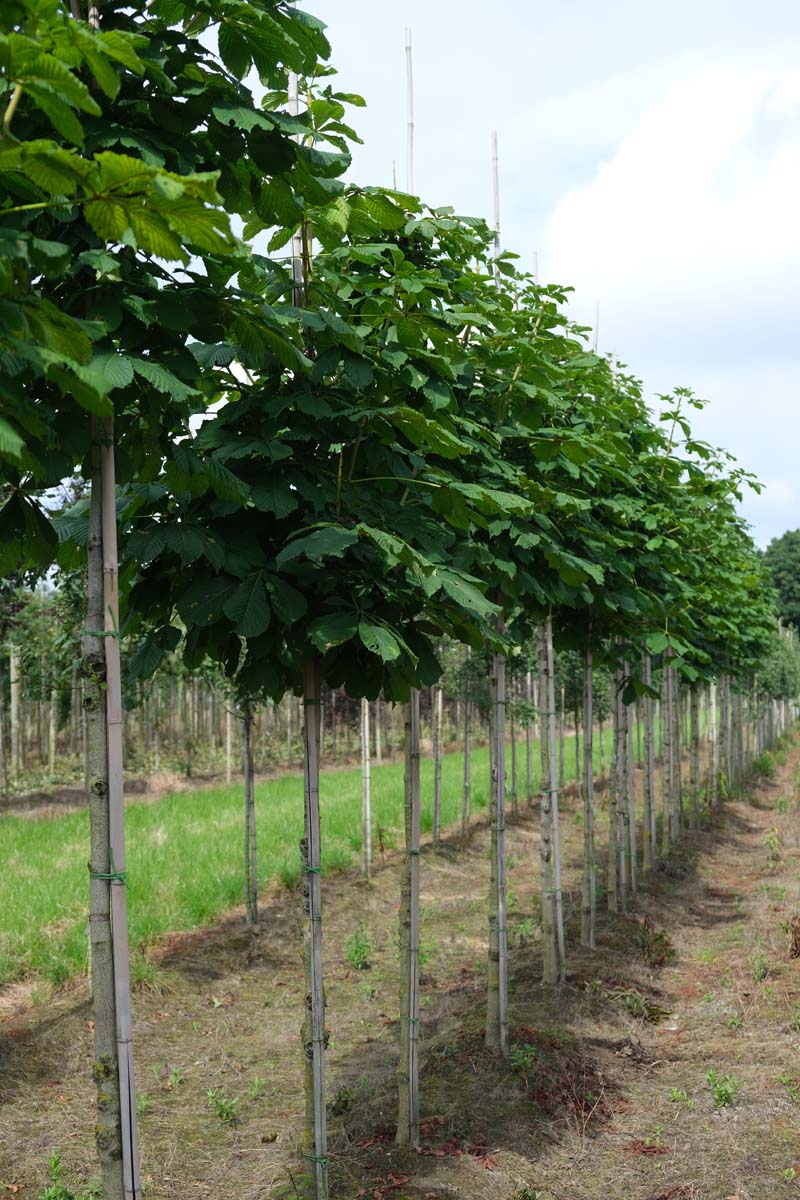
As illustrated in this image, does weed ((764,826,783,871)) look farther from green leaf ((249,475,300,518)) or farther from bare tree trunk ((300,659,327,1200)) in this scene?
green leaf ((249,475,300,518))

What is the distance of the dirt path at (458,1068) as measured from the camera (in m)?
5.55

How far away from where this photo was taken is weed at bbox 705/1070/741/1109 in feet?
21.5

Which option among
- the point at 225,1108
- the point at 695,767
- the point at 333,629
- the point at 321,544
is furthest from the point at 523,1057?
the point at 695,767

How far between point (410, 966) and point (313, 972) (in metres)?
1.37

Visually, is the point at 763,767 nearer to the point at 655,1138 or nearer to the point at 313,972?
the point at 655,1138

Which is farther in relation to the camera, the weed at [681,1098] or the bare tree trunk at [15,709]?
the bare tree trunk at [15,709]

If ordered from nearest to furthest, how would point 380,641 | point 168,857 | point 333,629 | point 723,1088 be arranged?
point 380,641, point 333,629, point 723,1088, point 168,857

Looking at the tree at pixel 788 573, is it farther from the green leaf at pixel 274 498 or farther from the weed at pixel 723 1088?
the green leaf at pixel 274 498

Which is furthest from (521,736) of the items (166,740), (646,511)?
(646,511)

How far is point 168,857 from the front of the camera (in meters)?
13.2

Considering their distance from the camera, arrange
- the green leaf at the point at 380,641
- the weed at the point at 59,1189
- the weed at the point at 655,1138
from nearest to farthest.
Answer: the green leaf at the point at 380,641, the weed at the point at 59,1189, the weed at the point at 655,1138

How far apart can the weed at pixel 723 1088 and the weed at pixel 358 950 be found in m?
3.76

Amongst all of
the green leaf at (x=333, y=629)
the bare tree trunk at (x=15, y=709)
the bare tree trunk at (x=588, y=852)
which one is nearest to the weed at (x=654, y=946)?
the bare tree trunk at (x=588, y=852)

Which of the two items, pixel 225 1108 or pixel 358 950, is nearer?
pixel 225 1108
